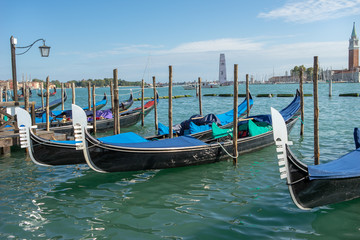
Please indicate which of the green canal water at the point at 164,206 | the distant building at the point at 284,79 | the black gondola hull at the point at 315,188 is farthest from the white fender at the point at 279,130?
the distant building at the point at 284,79

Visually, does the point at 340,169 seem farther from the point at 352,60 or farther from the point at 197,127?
the point at 352,60

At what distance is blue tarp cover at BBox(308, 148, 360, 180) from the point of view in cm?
404

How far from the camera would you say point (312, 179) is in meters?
3.98

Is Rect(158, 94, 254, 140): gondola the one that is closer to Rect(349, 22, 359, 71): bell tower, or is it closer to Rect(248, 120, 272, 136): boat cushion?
Rect(248, 120, 272, 136): boat cushion

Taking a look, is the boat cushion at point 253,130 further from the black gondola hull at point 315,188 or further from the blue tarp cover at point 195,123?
the black gondola hull at point 315,188

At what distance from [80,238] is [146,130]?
961cm

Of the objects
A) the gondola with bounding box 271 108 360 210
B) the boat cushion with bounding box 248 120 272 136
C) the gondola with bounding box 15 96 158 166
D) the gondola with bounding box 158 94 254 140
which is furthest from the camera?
the gondola with bounding box 158 94 254 140

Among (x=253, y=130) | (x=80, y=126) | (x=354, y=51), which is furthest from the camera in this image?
(x=354, y=51)

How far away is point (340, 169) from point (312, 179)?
70cm

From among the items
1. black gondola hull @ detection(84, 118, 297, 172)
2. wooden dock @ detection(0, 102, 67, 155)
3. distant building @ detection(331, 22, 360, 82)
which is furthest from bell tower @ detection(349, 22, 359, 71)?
wooden dock @ detection(0, 102, 67, 155)

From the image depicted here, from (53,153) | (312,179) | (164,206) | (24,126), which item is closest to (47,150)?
(53,153)

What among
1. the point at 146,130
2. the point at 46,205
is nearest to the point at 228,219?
the point at 46,205

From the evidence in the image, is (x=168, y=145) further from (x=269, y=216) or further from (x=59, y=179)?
(x=269, y=216)

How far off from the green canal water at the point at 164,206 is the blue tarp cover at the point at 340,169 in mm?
541
